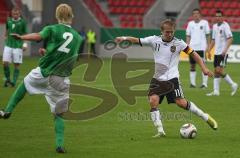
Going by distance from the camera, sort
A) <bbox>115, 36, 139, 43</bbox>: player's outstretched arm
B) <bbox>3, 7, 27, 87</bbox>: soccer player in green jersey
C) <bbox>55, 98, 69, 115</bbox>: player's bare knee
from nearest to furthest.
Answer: <bbox>55, 98, 69, 115</bbox>: player's bare knee → <bbox>115, 36, 139, 43</bbox>: player's outstretched arm → <bbox>3, 7, 27, 87</bbox>: soccer player in green jersey

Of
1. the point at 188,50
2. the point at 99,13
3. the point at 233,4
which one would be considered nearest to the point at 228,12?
the point at 233,4

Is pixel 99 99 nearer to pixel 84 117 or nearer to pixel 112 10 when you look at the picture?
pixel 84 117

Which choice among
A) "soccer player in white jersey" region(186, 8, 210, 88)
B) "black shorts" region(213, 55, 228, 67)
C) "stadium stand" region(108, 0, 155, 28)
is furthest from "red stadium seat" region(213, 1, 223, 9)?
"black shorts" region(213, 55, 228, 67)

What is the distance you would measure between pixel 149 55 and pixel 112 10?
7.02m

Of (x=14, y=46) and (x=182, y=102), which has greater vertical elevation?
(x=182, y=102)

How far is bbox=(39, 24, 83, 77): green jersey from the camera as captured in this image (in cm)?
1152

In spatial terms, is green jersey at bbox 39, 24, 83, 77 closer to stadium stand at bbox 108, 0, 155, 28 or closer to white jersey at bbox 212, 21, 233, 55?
white jersey at bbox 212, 21, 233, 55

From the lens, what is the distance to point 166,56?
13516 mm

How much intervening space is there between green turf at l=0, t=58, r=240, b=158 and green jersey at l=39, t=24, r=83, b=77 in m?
1.29

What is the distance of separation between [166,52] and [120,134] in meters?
1.77

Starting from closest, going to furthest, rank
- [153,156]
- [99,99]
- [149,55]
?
[153,156], [99,99], [149,55]

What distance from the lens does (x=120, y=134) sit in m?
13.9

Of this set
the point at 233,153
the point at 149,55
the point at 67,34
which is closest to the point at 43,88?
the point at 67,34

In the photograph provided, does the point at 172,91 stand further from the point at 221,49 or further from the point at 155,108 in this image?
the point at 221,49
